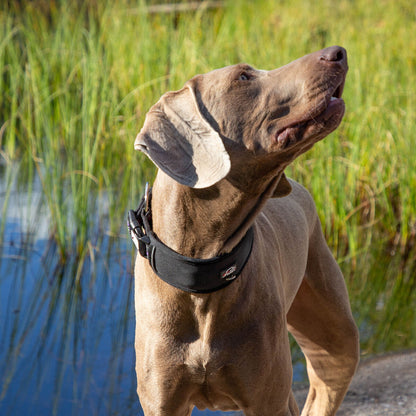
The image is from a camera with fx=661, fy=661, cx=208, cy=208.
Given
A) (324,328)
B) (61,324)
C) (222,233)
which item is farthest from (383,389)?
(61,324)

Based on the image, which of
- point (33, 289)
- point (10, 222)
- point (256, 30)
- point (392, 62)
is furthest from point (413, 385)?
point (256, 30)

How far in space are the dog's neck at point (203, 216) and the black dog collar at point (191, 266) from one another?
0.04 meters

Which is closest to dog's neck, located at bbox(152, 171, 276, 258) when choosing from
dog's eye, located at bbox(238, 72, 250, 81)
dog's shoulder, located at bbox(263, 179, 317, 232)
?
dog's eye, located at bbox(238, 72, 250, 81)

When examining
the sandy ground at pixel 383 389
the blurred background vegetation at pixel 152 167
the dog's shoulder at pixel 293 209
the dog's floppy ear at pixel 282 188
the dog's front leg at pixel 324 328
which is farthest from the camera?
the blurred background vegetation at pixel 152 167

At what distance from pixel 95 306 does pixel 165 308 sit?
7.53 feet

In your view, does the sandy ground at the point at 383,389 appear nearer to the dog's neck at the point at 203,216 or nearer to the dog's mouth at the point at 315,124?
the dog's neck at the point at 203,216

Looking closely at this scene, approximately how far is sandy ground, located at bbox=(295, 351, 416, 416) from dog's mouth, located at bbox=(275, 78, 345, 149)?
187cm

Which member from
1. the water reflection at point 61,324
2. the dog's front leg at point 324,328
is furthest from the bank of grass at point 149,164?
the dog's front leg at point 324,328

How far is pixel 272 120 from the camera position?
207 centimetres

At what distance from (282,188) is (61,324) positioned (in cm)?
234

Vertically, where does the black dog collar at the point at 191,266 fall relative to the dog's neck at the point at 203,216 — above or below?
below

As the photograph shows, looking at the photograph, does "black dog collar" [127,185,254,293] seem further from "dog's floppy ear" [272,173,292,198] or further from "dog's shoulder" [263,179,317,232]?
"dog's shoulder" [263,179,317,232]

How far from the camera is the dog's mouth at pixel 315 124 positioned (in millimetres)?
2029

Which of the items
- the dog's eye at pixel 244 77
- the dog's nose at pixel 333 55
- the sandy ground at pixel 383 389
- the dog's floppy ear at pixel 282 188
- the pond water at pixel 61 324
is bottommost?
the pond water at pixel 61 324
